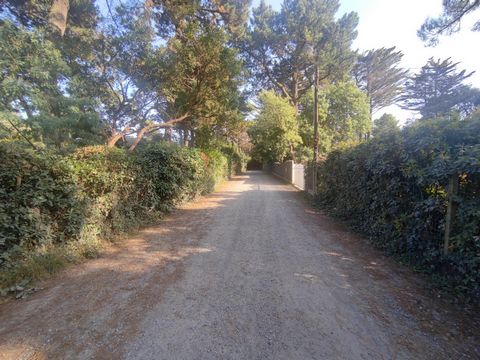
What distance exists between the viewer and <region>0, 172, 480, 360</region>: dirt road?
2.15m

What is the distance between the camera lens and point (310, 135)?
70.5ft

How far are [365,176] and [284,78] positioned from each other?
71.9ft

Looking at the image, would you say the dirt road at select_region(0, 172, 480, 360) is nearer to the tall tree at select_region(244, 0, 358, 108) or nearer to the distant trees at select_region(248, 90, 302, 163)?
the distant trees at select_region(248, 90, 302, 163)

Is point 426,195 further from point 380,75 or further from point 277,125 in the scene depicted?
point 380,75

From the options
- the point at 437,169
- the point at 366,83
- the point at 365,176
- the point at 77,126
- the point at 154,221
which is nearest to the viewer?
the point at 437,169

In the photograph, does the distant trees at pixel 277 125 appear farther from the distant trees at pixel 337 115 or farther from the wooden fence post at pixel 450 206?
the wooden fence post at pixel 450 206

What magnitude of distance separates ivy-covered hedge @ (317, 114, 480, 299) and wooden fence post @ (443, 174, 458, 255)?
4cm

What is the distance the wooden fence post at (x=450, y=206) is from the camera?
119 inches

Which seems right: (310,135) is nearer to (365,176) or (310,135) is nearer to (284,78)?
(284,78)

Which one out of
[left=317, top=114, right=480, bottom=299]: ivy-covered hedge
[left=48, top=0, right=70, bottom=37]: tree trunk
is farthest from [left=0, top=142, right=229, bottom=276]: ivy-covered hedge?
[left=48, top=0, right=70, bottom=37]: tree trunk

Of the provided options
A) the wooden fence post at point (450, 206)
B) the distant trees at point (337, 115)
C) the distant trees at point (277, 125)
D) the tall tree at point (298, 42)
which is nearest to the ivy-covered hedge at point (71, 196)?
the wooden fence post at point (450, 206)

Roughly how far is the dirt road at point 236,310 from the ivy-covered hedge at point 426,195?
0.42 meters

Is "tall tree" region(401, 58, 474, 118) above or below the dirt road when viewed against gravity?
above

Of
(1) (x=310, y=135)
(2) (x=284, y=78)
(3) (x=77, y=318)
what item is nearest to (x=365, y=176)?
(3) (x=77, y=318)
